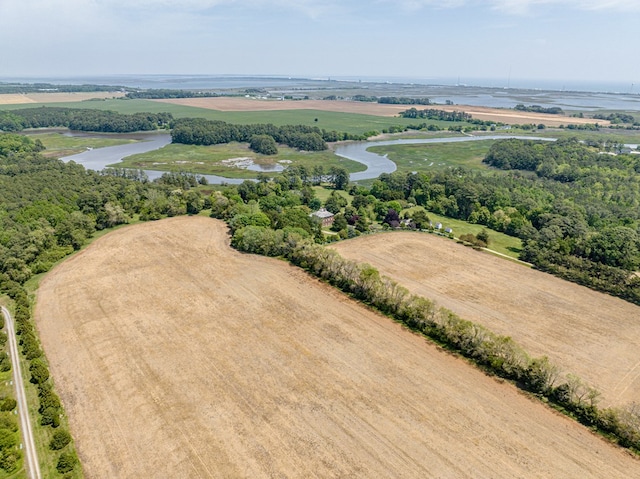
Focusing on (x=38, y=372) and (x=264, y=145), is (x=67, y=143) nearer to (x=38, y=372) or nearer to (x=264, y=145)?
(x=264, y=145)

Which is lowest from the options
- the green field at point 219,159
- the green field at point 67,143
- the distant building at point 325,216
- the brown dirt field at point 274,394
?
the brown dirt field at point 274,394

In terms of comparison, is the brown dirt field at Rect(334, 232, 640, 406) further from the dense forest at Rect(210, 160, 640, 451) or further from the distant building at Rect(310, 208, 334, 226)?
the distant building at Rect(310, 208, 334, 226)

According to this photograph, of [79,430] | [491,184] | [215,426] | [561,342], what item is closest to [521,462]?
[561,342]

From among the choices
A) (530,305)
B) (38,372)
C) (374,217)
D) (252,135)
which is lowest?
(530,305)

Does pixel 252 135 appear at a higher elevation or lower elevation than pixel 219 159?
higher

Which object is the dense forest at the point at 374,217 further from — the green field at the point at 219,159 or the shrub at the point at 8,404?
the green field at the point at 219,159

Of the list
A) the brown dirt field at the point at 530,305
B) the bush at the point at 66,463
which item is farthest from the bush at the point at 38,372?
the brown dirt field at the point at 530,305

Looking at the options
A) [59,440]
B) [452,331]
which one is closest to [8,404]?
[59,440]
